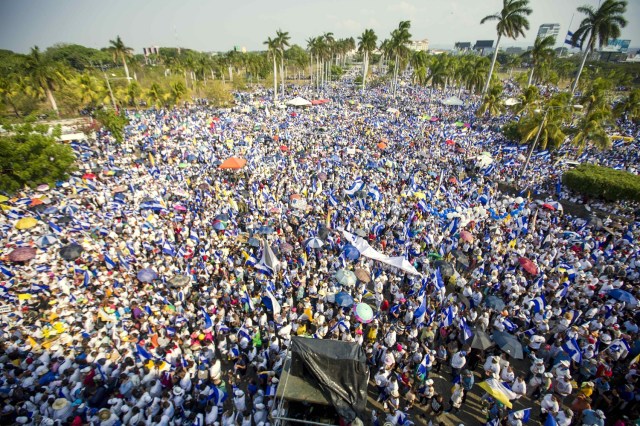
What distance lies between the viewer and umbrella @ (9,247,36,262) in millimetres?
10906

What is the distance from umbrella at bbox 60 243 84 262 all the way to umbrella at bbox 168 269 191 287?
3823mm

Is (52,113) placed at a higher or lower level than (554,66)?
lower

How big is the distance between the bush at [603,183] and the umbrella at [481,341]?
683 inches

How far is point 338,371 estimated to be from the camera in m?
6.58

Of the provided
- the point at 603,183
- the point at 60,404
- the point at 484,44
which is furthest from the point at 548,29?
the point at 60,404

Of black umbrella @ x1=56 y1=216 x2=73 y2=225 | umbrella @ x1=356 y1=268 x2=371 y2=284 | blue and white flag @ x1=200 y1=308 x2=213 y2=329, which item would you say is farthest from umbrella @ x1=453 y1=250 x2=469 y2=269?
black umbrella @ x1=56 y1=216 x2=73 y2=225

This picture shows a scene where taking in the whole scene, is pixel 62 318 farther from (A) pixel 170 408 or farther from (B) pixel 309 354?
(B) pixel 309 354

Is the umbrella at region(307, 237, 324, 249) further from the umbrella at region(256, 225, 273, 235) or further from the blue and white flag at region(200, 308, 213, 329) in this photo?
the blue and white flag at region(200, 308, 213, 329)

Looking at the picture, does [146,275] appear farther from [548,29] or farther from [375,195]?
[548,29]

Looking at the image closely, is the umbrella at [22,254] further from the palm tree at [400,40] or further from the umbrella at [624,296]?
the palm tree at [400,40]

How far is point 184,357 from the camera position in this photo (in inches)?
331

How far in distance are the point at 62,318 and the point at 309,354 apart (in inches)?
325

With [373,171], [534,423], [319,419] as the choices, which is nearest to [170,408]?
[319,419]

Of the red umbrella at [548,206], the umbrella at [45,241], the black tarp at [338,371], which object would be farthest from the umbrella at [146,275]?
the red umbrella at [548,206]
